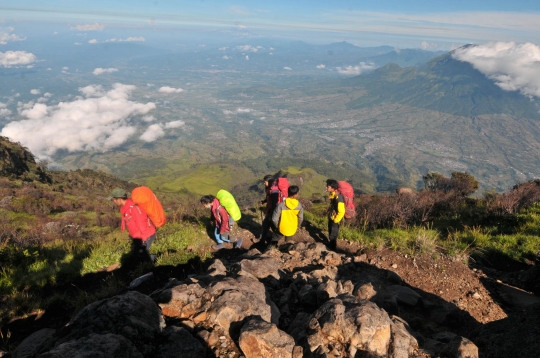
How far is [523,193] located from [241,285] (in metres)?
15.2

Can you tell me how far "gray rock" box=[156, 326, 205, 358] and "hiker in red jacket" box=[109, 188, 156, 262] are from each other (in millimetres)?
4198

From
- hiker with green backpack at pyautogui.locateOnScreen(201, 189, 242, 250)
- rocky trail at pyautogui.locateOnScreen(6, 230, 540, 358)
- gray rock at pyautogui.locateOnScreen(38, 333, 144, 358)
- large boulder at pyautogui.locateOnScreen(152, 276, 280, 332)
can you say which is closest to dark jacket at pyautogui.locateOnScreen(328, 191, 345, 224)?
rocky trail at pyautogui.locateOnScreen(6, 230, 540, 358)

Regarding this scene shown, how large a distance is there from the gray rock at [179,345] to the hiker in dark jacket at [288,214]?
5.12 metres

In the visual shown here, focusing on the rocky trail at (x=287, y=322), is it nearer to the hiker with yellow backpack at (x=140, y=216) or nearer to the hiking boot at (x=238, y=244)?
the hiker with yellow backpack at (x=140, y=216)

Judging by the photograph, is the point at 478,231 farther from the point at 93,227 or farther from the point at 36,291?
the point at 93,227

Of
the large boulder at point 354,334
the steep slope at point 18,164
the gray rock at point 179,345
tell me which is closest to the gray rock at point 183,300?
the gray rock at point 179,345

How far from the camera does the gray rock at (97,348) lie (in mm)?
2703

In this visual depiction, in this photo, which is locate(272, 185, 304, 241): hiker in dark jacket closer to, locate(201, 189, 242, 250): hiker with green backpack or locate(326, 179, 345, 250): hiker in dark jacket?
locate(326, 179, 345, 250): hiker in dark jacket

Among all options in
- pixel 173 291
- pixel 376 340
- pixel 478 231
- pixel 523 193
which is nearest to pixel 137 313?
pixel 173 291

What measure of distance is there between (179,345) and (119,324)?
811 millimetres

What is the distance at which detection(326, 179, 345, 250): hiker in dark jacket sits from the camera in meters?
8.47

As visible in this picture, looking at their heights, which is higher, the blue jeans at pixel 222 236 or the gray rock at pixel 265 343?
the gray rock at pixel 265 343

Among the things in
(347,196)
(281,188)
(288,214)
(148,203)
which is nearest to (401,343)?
(288,214)

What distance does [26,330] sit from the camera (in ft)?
16.6
